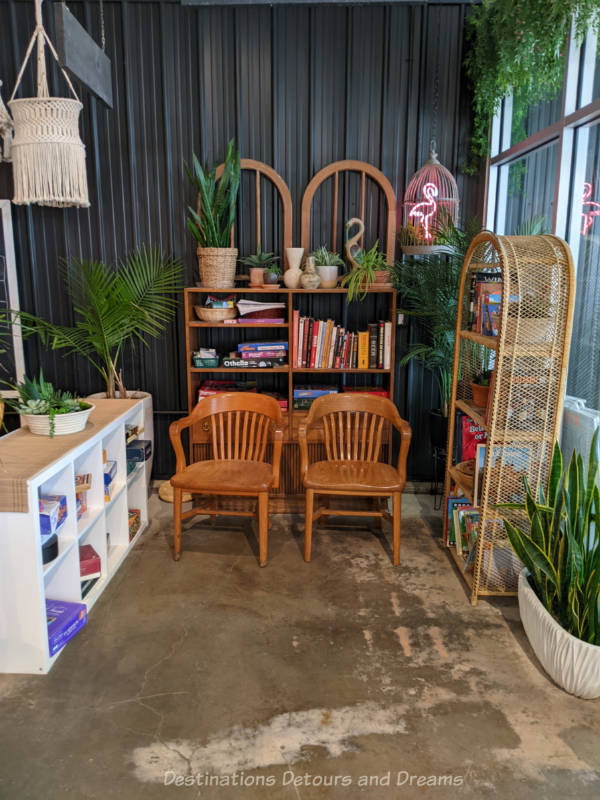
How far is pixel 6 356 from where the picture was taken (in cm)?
467

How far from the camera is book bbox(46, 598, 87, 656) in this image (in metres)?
2.65

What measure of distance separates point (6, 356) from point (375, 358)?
2.79m

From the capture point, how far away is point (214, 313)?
13.8ft

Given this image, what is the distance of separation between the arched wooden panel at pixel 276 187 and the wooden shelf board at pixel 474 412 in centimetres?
171

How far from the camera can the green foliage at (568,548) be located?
8.06 ft

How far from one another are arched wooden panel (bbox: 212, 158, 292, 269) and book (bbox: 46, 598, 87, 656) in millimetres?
2701

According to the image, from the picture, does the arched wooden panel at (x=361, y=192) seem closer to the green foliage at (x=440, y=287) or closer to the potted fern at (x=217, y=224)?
the green foliage at (x=440, y=287)

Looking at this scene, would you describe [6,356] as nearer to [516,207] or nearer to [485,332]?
[485,332]

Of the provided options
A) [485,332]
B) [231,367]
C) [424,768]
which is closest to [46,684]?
[424,768]

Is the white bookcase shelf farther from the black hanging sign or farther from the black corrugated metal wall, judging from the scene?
the black hanging sign

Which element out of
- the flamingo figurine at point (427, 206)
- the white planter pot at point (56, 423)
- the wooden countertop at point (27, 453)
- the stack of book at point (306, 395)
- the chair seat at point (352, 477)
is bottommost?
the chair seat at point (352, 477)

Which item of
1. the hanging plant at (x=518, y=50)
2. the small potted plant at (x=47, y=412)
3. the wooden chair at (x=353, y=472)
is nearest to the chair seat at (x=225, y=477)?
the wooden chair at (x=353, y=472)

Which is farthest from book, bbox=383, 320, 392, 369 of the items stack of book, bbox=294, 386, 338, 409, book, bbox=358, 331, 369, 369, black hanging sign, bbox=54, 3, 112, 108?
black hanging sign, bbox=54, 3, 112, 108

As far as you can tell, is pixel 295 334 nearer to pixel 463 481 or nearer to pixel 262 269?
pixel 262 269
